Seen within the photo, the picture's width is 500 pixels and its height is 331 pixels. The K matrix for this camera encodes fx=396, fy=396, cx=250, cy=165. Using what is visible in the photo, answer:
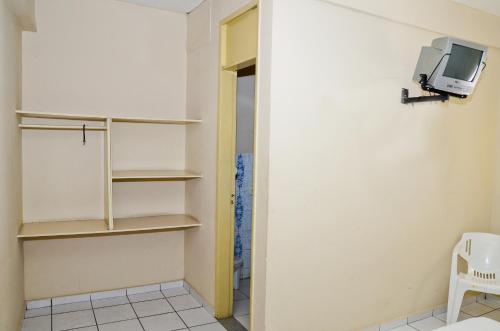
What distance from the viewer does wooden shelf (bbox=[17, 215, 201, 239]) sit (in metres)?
3.08

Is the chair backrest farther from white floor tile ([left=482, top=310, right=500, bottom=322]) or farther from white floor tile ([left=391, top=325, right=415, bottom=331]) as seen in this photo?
white floor tile ([left=391, top=325, right=415, bottom=331])

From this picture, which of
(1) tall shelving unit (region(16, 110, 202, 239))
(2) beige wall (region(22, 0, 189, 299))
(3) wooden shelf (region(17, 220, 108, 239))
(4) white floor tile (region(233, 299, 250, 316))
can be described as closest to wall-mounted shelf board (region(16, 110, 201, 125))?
(1) tall shelving unit (region(16, 110, 202, 239))

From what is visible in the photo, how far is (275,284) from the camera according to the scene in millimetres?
2596

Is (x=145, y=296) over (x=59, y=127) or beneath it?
beneath

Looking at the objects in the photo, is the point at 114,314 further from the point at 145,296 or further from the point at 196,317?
the point at 196,317

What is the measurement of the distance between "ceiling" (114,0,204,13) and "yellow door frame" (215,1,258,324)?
615 mm

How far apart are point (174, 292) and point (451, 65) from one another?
308 cm

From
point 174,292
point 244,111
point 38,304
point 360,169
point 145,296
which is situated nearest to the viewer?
point 360,169

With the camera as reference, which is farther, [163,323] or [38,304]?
[38,304]

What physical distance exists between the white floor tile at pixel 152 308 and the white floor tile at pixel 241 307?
557mm

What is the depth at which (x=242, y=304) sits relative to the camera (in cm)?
364

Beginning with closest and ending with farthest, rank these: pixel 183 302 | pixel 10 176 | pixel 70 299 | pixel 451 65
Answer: pixel 10 176
pixel 451 65
pixel 70 299
pixel 183 302

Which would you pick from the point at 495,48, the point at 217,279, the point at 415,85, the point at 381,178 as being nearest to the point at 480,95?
the point at 495,48

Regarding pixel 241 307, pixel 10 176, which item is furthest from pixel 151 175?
pixel 241 307
